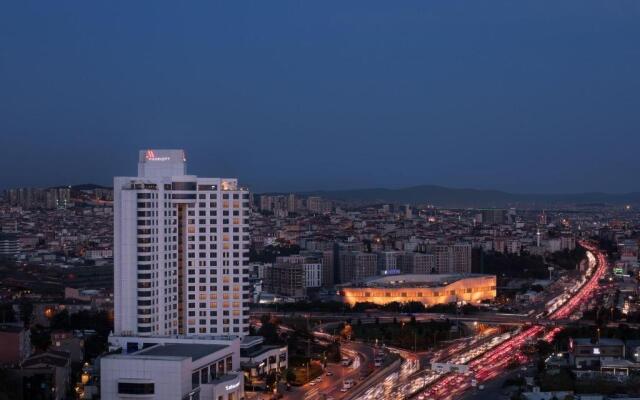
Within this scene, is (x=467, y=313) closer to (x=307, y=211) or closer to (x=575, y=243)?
(x=575, y=243)

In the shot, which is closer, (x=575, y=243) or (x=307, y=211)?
(x=575, y=243)

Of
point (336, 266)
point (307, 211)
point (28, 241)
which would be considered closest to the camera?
point (336, 266)

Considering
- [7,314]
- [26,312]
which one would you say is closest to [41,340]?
[7,314]

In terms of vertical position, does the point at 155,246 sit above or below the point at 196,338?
above

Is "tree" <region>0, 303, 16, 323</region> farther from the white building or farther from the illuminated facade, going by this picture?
the illuminated facade

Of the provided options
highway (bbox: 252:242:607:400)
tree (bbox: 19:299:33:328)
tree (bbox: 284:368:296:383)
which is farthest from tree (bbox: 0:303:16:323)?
tree (bbox: 284:368:296:383)

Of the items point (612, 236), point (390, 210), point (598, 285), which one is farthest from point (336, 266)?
point (390, 210)

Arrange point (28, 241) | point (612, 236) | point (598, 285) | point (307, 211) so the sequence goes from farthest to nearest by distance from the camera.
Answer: point (307, 211) → point (612, 236) → point (28, 241) → point (598, 285)
